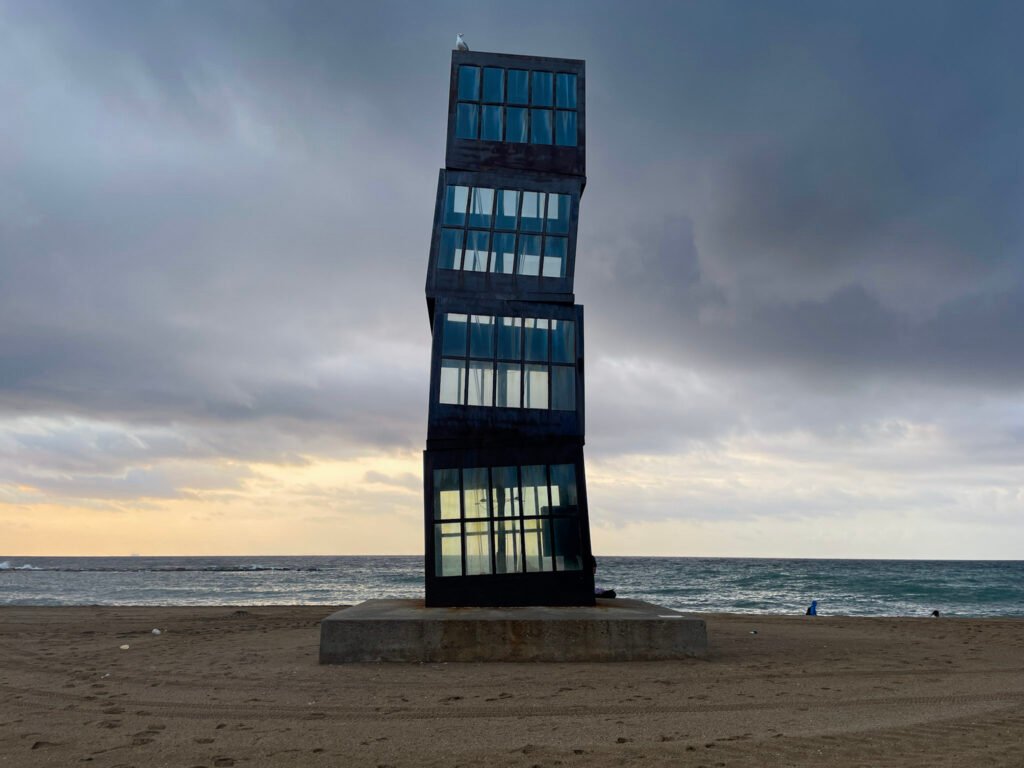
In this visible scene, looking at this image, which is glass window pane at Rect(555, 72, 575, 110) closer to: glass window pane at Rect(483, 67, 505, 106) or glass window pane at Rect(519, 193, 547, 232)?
glass window pane at Rect(483, 67, 505, 106)

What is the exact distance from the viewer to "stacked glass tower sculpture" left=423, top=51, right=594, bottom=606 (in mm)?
18125

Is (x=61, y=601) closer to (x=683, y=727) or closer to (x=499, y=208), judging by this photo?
(x=499, y=208)

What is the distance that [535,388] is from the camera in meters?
19.0

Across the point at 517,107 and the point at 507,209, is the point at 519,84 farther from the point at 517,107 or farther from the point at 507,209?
the point at 507,209

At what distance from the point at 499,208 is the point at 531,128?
2.48 m

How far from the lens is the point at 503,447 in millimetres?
18422

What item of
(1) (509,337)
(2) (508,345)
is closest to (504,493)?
(2) (508,345)

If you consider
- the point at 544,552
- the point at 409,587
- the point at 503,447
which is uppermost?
the point at 503,447

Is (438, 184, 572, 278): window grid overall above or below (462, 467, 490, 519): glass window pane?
above

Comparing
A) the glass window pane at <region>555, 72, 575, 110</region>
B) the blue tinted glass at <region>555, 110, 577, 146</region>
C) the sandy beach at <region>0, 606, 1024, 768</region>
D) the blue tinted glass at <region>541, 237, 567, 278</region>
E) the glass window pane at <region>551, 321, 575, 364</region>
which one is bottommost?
the sandy beach at <region>0, 606, 1024, 768</region>

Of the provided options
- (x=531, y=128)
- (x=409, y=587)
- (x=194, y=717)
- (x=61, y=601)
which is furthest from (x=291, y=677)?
(x=409, y=587)

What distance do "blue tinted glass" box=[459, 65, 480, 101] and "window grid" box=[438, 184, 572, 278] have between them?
2625mm

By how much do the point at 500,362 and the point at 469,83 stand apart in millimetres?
7665

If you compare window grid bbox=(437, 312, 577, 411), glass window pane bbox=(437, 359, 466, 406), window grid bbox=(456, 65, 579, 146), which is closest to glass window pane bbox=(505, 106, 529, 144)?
window grid bbox=(456, 65, 579, 146)
